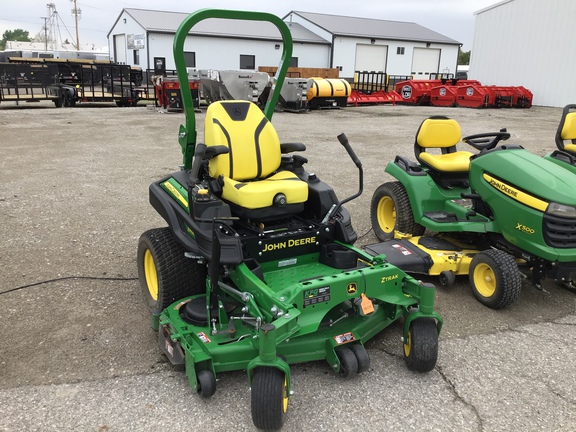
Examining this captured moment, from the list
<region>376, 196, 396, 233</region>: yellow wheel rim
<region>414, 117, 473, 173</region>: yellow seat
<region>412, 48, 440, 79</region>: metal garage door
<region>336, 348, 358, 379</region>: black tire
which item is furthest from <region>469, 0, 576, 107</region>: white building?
<region>336, 348, 358, 379</region>: black tire

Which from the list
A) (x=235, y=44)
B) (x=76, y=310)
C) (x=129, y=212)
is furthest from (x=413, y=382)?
(x=235, y=44)

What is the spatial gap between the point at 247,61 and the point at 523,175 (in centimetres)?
3077

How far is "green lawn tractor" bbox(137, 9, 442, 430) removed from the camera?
2605 millimetres

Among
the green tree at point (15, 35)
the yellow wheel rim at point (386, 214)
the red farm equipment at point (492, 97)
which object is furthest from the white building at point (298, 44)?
the green tree at point (15, 35)

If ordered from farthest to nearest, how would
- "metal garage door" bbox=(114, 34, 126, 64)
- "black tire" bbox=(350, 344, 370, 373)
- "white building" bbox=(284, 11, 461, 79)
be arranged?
"metal garage door" bbox=(114, 34, 126, 64) → "white building" bbox=(284, 11, 461, 79) → "black tire" bbox=(350, 344, 370, 373)

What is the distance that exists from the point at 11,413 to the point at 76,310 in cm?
108

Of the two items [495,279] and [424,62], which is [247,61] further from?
[495,279]

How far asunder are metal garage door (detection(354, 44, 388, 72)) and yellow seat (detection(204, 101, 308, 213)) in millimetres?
32844

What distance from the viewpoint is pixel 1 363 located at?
2885 millimetres

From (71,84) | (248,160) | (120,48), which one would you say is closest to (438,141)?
(248,160)

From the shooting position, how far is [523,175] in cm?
367

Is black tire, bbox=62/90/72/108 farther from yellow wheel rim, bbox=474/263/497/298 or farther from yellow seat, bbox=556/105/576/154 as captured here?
yellow wheel rim, bbox=474/263/497/298

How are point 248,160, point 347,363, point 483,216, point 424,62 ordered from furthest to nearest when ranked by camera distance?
1. point 424,62
2. point 483,216
3. point 248,160
4. point 347,363

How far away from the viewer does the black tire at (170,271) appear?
319 centimetres
